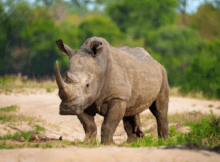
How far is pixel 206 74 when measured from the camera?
21.5m

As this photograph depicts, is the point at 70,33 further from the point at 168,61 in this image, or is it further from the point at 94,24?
the point at 168,61

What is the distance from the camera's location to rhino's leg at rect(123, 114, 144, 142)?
27.1 ft

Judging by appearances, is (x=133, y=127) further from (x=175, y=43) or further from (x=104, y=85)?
(x=175, y=43)

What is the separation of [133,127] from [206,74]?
46.1 ft

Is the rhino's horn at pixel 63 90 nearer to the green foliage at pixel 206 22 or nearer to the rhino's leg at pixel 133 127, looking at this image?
the rhino's leg at pixel 133 127

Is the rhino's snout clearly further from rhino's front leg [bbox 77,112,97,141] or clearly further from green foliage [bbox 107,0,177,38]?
green foliage [bbox 107,0,177,38]

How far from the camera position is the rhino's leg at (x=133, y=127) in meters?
8.27

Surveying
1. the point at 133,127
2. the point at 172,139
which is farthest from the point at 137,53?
the point at 172,139

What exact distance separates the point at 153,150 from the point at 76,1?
237ft

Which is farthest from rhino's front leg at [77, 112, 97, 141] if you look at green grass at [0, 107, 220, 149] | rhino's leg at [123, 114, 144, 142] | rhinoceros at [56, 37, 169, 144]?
rhino's leg at [123, 114, 144, 142]

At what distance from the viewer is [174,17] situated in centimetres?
5050

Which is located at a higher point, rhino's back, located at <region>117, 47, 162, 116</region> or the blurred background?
the blurred background

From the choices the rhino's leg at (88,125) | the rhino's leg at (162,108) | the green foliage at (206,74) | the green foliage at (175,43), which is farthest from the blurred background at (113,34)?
the rhino's leg at (88,125)

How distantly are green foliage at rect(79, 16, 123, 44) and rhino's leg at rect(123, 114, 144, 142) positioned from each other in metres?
31.3
